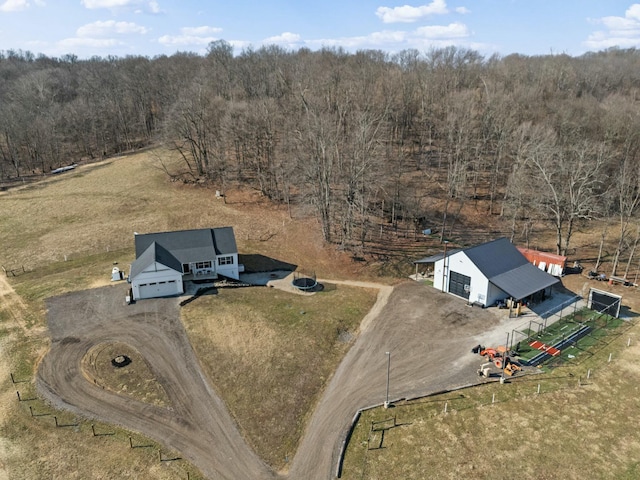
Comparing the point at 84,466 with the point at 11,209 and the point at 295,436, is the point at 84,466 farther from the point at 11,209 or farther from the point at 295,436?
the point at 11,209

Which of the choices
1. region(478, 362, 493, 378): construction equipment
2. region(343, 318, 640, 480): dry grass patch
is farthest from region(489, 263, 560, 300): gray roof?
region(343, 318, 640, 480): dry grass patch

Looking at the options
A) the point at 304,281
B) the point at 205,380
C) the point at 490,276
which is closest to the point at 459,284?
the point at 490,276

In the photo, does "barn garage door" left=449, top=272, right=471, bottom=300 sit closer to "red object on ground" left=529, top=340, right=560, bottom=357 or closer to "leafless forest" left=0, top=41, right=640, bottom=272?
"red object on ground" left=529, top=340, right=560, bottom=357

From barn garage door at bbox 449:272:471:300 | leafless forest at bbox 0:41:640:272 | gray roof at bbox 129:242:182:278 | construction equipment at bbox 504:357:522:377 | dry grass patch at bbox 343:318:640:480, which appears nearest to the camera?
dry grass patch at bbox 343:318:640:480

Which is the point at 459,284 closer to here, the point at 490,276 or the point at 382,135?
the point at 490,276

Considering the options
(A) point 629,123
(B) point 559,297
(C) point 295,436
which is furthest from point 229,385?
(A) point 629,123
